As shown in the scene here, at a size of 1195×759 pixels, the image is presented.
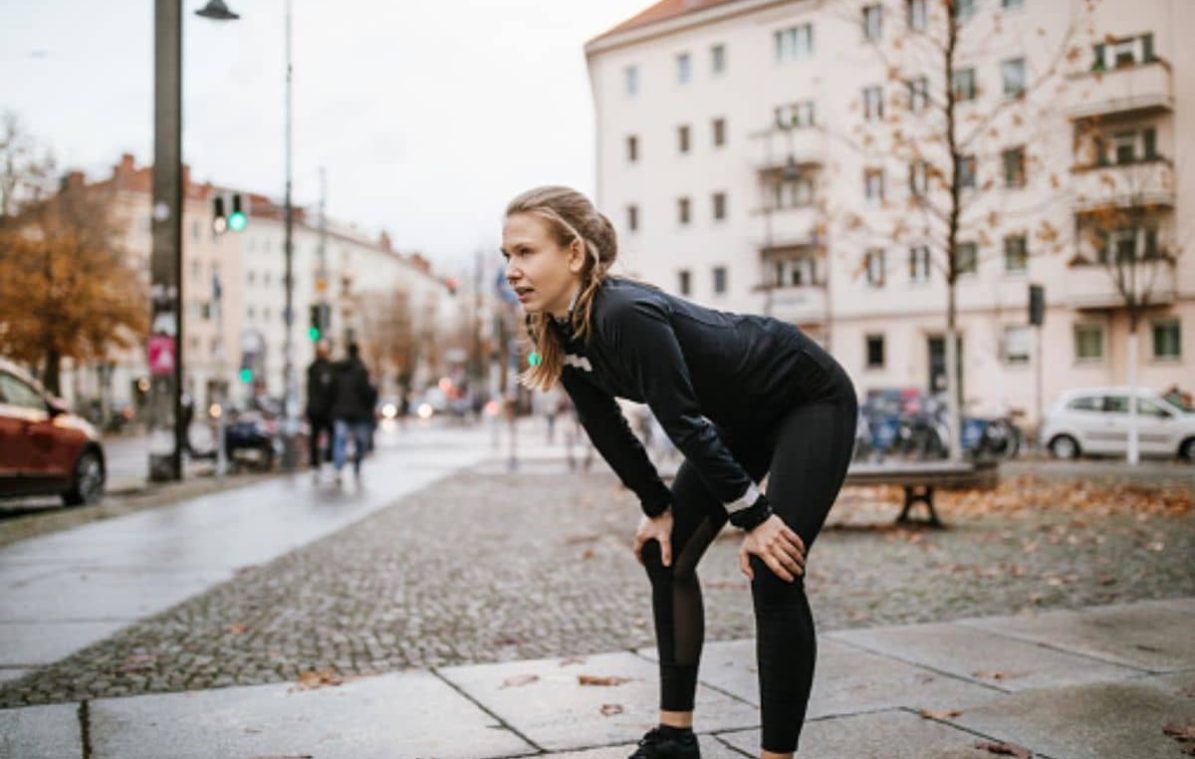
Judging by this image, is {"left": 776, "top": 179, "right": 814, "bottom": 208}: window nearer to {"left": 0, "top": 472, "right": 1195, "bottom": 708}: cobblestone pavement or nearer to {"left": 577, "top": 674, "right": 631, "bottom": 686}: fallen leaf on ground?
{"left": 0, "top": 472, "right": 1195, "bottom": 708}: cobblestone pavement

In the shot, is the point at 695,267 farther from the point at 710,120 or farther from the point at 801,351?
the point at 801,351

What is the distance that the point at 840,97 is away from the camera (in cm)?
4588

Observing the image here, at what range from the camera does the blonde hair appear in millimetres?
3197

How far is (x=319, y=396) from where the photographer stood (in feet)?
63.4

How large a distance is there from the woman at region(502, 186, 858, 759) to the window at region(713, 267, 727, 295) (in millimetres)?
50279

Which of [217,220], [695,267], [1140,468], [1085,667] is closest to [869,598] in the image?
[1085,667]

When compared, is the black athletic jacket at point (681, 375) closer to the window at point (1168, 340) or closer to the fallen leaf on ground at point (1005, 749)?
the fallen leaf on ground at point (1005, 749)

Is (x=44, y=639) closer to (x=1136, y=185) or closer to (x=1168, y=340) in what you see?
(x=1136, y=185)

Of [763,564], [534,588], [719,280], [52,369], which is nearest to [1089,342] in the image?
[719,280]

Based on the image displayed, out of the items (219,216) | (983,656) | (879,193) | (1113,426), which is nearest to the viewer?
(983,656)

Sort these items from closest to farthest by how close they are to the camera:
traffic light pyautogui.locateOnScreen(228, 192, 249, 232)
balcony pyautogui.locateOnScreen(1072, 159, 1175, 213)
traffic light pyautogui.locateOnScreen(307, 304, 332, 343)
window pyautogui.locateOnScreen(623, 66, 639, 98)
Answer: traffic light pyautogui.locateOnScreen(228, 192, 249, 232) < traffic light pyautogui.locateOnScreen(307, 304, 332, 343) < balcony pyautogui.locateOnScreen(1072, 159, 1175, 213) < window pyautogui.locateOnScreen(623, 66, 639, 98)

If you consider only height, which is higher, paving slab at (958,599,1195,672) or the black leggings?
the black leggings

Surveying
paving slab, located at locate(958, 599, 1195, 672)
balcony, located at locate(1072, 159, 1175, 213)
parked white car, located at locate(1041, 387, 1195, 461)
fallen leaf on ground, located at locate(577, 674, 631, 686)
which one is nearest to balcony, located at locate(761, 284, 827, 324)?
balcony, located at locate(1072, 159, 1175, 213)

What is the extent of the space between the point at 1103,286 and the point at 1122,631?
3662 centimetres
